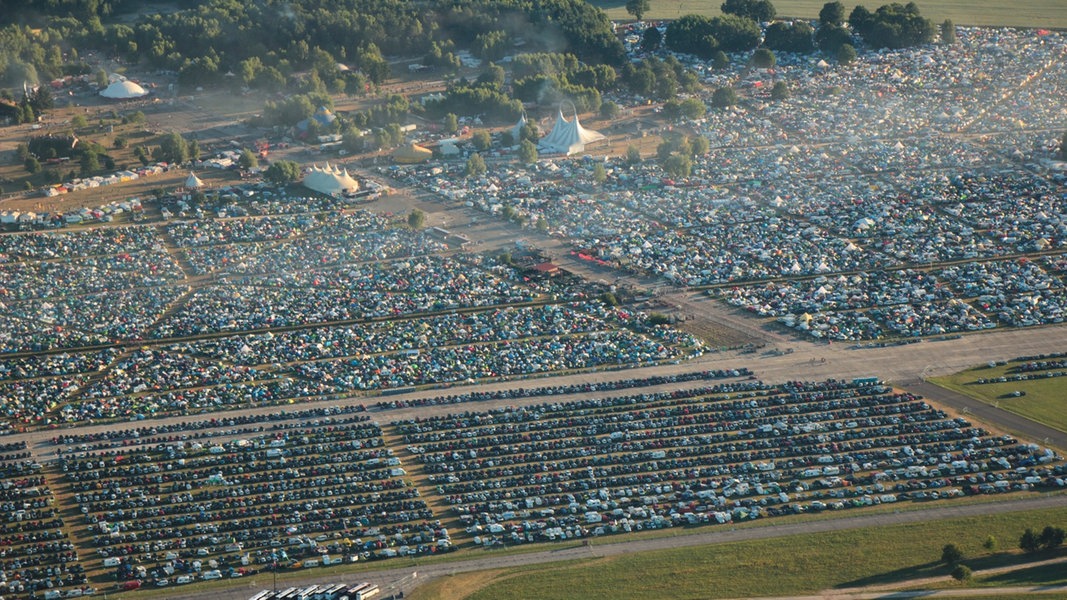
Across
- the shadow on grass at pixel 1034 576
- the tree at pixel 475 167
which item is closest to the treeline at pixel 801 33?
the tree at pixel 475 167

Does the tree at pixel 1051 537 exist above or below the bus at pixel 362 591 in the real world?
above

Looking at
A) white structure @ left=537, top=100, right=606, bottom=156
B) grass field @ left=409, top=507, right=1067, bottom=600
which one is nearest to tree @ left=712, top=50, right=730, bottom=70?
white structure @ left=537, top=100, right=606, bottom=156

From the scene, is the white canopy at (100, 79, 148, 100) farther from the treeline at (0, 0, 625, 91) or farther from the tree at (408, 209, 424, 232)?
the tree at (408, 209, 424, 232)

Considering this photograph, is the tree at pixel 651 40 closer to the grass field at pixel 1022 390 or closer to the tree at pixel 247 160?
the tree at pixel 247 160

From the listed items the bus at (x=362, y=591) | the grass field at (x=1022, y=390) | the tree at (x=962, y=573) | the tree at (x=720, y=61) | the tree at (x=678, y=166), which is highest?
the tree at (x=720, y=61)

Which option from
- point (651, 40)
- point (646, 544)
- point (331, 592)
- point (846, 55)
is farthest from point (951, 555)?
point (651, 40)

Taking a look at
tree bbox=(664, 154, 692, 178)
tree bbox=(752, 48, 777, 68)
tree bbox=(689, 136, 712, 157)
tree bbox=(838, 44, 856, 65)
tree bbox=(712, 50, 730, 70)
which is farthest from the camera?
tree bbox=(838, 44, 856, 65)

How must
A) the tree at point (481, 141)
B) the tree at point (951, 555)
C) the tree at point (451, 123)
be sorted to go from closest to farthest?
the tree at point (951, 555) < the tree at point (481, 141) < the tree at point (451, 123)
